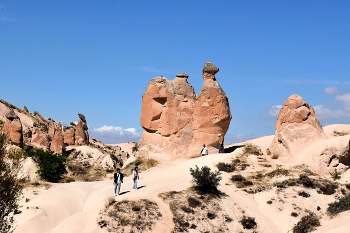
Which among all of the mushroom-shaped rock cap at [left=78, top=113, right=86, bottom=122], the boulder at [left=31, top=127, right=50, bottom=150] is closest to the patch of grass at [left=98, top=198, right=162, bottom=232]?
the boulder at [left=31, top=127, right=50, bottom=150]

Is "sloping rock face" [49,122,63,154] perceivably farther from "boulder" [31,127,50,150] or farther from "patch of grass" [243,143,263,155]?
"patch of grass" [243,143,263,155]

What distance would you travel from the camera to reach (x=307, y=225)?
20859 mm

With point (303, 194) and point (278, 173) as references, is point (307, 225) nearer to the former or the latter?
point (303, 194)

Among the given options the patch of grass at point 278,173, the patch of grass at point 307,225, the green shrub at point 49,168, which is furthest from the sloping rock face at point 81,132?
the patch of grass at point 307,225

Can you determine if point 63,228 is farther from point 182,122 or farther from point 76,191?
point 182,122

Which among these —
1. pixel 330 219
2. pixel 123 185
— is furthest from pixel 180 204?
pixel 330 219

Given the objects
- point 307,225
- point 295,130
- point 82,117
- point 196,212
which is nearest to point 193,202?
point 196,212

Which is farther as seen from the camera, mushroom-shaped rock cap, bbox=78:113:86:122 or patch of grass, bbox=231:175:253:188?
mushroom-shaped rock cap, bbox=78:113:86:122

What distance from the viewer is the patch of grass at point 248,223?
2138cm

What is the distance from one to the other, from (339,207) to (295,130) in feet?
26.8

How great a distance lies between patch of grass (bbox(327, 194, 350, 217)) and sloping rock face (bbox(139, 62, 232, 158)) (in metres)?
12.0

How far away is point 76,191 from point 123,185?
263cm

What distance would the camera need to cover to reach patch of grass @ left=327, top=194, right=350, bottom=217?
827 inches

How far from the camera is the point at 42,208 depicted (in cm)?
2156
